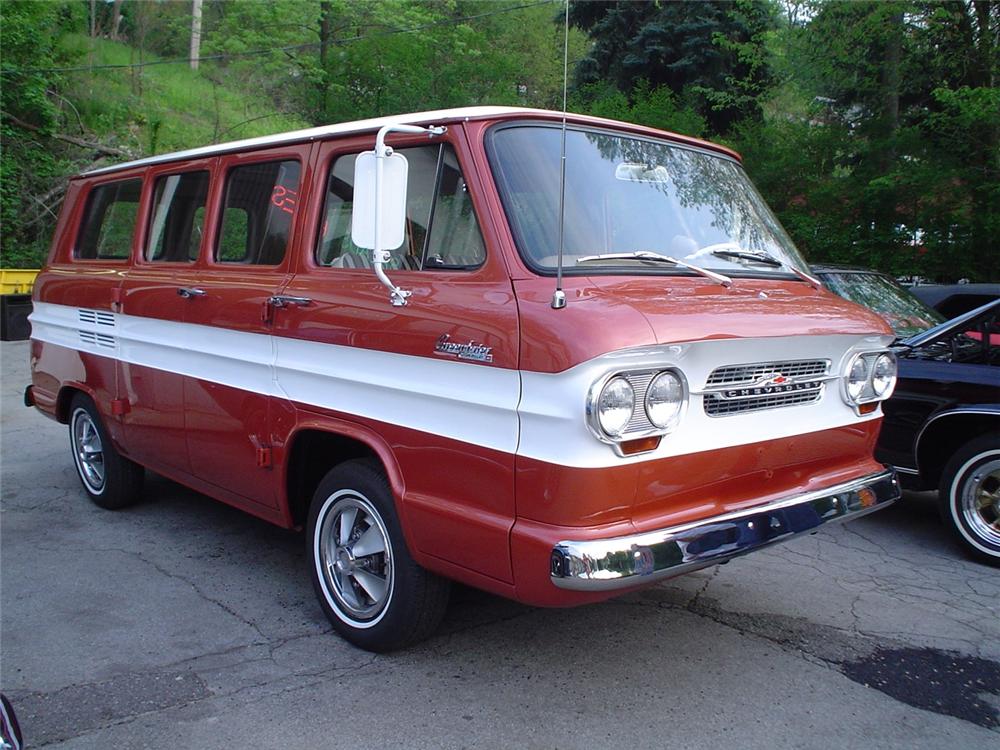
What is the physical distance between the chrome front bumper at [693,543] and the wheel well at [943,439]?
1997mm

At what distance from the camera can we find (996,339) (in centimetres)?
538

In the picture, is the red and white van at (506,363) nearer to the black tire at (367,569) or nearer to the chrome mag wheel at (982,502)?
the black tire at (367,569)

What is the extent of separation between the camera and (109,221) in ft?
19.7

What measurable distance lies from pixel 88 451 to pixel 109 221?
1655 mm

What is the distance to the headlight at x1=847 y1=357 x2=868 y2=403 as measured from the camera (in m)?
3.71

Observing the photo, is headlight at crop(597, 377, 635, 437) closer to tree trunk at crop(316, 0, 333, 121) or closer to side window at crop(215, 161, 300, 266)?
side window at crop(215, 161, 300, 266)

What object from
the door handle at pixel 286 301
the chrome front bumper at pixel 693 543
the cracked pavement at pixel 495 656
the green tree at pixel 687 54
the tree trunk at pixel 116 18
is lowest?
the cracked pavement at pixel 495 656

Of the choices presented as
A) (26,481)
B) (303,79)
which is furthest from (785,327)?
(303,79)

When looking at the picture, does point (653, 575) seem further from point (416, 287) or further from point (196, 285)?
point (196, 285)

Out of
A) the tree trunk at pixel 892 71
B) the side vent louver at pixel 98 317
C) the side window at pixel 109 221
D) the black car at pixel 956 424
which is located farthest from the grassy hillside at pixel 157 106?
the black car at pixel 956 424

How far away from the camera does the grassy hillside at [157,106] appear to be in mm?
25766

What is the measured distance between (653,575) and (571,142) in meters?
1.85

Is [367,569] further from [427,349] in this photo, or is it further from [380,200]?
[380,200]

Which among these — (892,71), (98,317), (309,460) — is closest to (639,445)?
(309,460)
